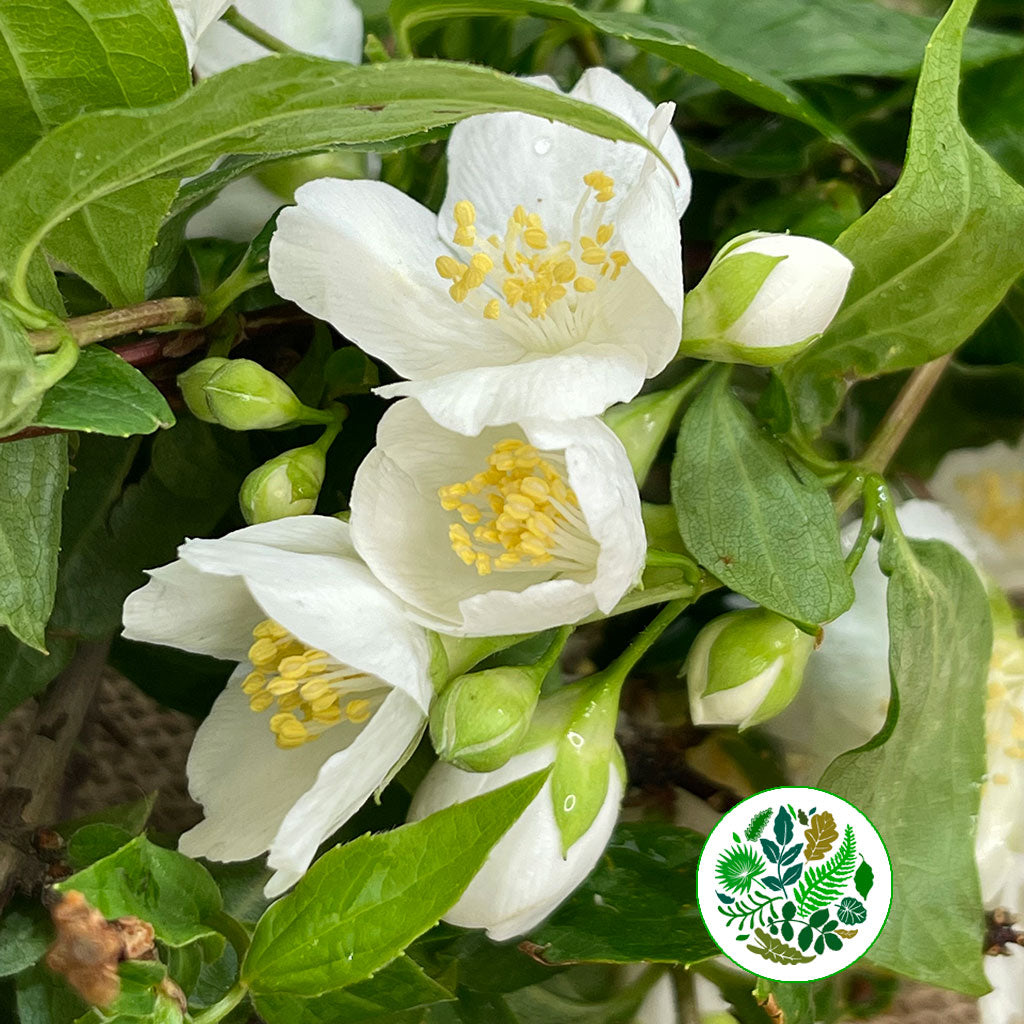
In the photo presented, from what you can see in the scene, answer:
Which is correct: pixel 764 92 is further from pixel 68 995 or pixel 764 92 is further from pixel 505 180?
pixel 68 995

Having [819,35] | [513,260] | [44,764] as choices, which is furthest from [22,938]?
[819,35]

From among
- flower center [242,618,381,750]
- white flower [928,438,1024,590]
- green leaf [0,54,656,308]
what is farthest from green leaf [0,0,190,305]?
white flower [928,438,1024,590]

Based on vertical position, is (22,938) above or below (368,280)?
below

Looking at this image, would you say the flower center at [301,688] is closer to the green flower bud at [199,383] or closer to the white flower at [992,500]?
the green flower bud at [199,383]

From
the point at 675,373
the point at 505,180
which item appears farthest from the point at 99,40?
the point at 675,373

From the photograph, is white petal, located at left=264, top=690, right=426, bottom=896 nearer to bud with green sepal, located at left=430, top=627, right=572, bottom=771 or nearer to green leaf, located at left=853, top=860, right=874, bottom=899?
bud with green sepal, located at left=430, top=627, right=572, bottom=771

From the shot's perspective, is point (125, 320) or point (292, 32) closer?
point (125, 320)

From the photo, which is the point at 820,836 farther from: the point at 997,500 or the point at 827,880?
the point at 997,500

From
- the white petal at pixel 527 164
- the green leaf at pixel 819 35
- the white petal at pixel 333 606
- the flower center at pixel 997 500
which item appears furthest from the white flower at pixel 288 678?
the flower center at pixel 997 500
